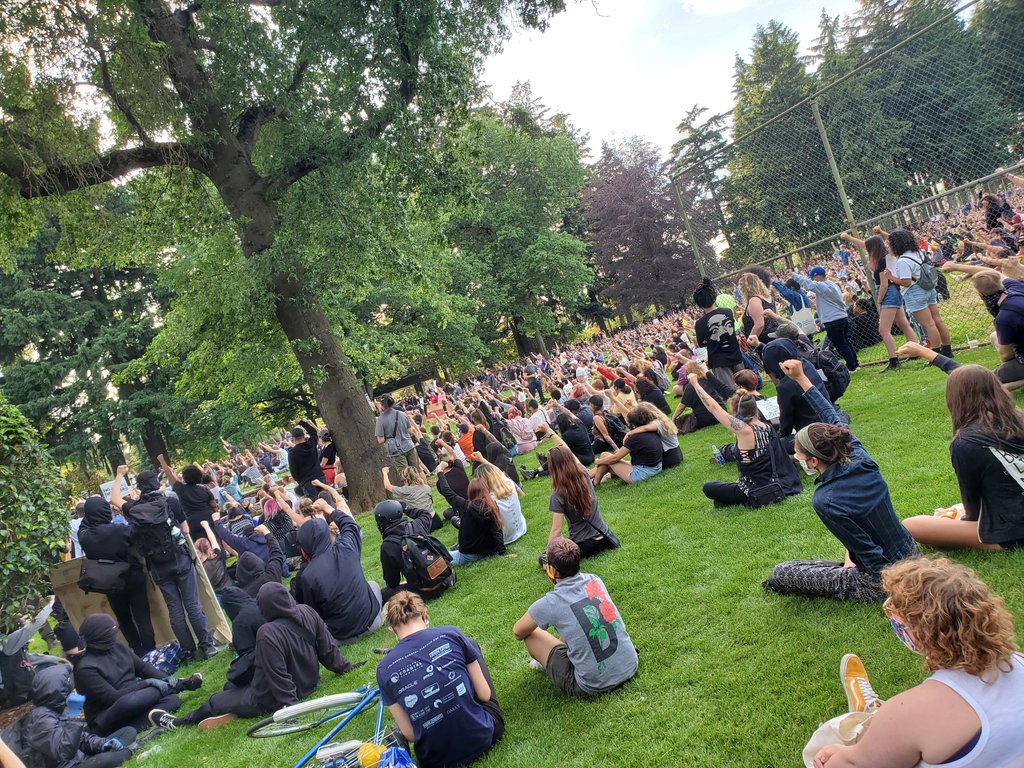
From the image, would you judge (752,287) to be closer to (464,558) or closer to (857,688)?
(464,558)

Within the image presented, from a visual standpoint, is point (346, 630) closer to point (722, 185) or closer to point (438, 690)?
point (438, 690)

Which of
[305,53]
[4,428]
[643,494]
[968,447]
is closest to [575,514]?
[643,494]

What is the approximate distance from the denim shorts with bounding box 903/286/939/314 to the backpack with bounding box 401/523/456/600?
272 inches

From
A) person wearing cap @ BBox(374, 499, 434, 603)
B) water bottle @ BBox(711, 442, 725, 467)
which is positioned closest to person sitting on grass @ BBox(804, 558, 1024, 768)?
person wearing cap @ BBox(374, 499, 434, 603)

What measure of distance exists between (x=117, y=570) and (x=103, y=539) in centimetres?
42

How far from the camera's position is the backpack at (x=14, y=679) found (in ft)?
21.4

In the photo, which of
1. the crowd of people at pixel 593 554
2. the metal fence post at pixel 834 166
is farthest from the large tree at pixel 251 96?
the metal fence post at pixel 834 166

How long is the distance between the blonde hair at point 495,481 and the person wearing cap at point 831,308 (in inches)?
223

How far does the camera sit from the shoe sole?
6039 mm

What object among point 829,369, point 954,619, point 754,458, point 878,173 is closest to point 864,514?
point 954,619

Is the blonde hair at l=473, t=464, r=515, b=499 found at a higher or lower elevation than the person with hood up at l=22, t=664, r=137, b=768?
higher

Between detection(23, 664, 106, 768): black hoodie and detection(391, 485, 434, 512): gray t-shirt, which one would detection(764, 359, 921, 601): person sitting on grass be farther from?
detection(23, 664, 106, 768): black hoodie

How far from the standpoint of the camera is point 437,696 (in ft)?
13.3

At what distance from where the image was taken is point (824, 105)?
389 inches
